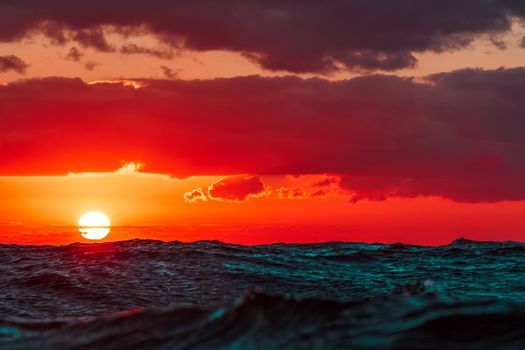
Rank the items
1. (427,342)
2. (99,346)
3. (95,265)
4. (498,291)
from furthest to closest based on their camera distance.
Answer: (95,265), (498,291), (99,346), (427,342)

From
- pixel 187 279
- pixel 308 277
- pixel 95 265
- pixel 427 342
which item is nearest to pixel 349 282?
pixel 308 277

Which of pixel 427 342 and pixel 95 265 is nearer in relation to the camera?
pixel 427 342

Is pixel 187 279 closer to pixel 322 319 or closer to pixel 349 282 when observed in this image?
pixel 349 282

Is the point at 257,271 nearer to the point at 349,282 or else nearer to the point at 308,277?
the point at 308,277

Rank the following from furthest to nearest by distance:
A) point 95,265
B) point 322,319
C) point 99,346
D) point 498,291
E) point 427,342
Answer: point 95,265 < point 498,291 < point 322,319 < point 99,346 < point 427,342

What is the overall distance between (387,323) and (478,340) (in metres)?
1.30

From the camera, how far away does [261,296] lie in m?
Result: 11.2

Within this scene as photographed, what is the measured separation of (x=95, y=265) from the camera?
2623 centimetres

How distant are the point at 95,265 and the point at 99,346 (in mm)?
17420

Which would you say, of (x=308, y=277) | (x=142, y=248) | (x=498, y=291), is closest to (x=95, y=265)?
(x=142, y=248)

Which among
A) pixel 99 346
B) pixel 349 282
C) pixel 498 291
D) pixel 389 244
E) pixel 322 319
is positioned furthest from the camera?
pixel 389 244

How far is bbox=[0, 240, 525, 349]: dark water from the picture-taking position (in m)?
9.41

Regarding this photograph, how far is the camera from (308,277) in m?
23.9

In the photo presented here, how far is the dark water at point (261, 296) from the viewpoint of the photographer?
9.41m
